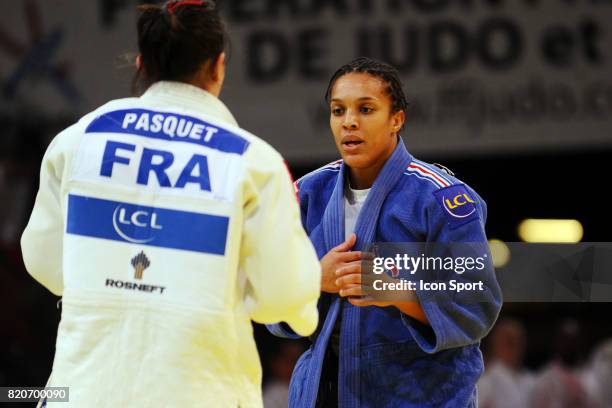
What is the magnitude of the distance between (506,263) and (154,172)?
1.96 metres

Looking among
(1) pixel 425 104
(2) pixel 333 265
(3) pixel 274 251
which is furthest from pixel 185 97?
(1) pixel 425 104

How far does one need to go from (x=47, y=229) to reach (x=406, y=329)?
1139 millimetres

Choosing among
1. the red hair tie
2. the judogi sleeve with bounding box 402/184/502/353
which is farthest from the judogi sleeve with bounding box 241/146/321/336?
the judogi sleeve with bounding box 402/184/502/353

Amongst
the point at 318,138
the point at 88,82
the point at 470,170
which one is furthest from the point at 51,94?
the point at 470,170

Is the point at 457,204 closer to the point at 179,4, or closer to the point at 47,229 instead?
the point at 179,4

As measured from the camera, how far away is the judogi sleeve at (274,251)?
2152 millimetres

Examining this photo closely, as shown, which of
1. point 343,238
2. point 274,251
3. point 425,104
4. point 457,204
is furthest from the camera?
point 425,104

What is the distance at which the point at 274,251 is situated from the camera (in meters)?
2.15

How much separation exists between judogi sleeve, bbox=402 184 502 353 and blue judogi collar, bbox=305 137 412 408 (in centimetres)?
17

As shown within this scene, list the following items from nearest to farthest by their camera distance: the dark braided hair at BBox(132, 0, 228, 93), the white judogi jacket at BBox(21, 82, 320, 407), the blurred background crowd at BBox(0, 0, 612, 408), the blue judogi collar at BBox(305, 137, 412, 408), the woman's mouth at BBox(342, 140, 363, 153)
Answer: the white judogi jacket at BBox(21, 82, 320, 407) → the dark braided hair at BBox(132, 0, 228, 93) → the blue judogi collar at BBox(305, 137, 412, 408) → the woman's mouth at BBox(342, 140, 363, 153) → the blurred background crowd at BBox(0, 0, 612, 408)

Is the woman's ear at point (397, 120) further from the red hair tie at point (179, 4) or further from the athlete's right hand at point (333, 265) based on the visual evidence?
the red hair tie at point (179, 4)

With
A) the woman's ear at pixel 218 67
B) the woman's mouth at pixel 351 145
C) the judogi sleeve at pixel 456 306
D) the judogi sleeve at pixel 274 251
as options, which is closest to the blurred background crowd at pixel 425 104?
the woman's mouth at pixel 351 145

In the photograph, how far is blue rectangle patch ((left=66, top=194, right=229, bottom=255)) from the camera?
2.16 m

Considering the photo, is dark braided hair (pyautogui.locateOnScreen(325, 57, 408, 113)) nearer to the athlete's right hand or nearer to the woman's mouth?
the woman's mouth
